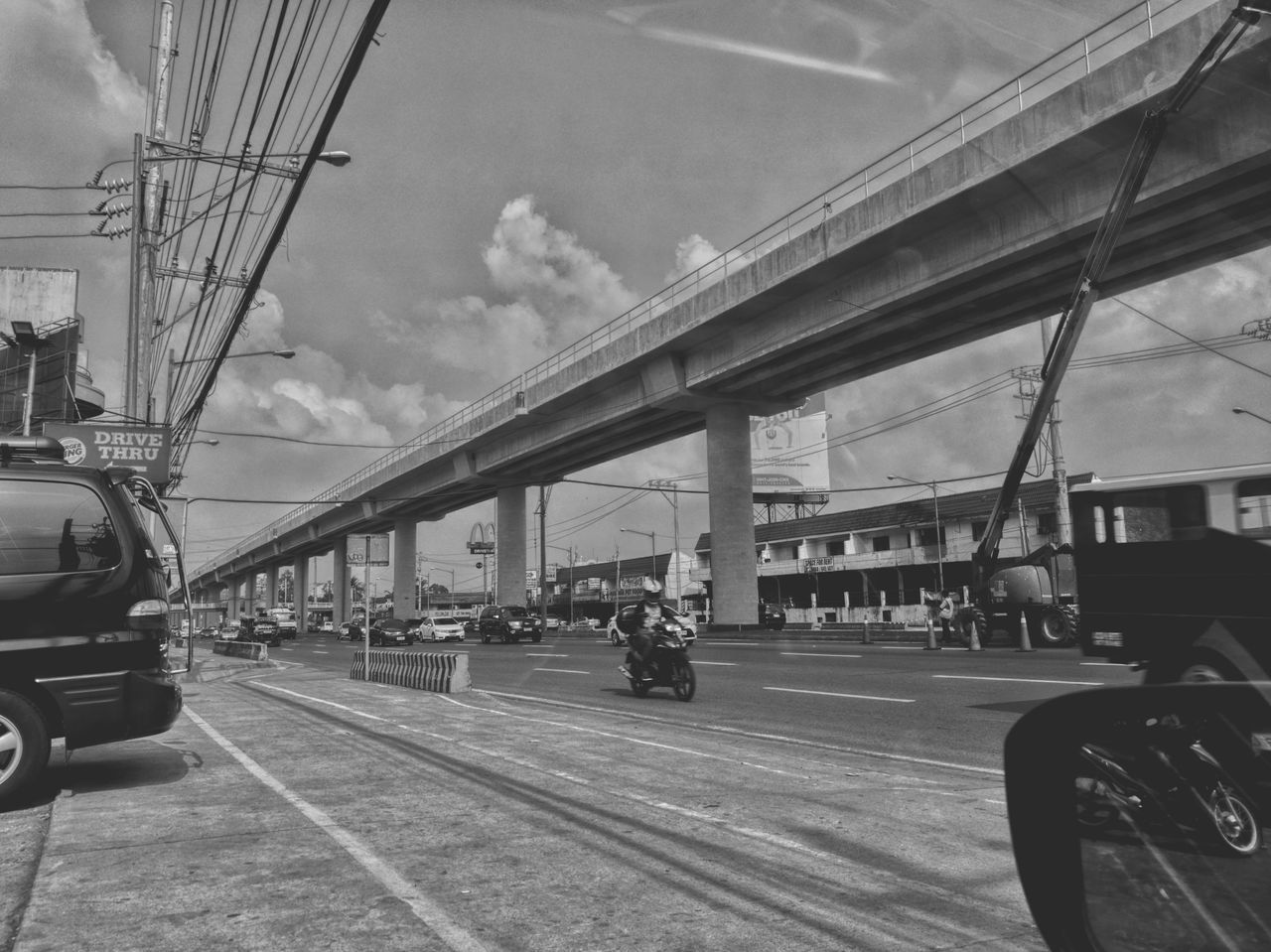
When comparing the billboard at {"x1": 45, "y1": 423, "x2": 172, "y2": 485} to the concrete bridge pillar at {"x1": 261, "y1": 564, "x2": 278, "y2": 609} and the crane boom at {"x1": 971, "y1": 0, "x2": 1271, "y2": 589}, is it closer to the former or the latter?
the crane boom at {"x1": 971, "y1": 0, "x2": 1271, "y2": 589}

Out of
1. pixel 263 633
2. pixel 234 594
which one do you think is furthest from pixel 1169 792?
pixel 234 594

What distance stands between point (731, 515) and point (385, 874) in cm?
2927

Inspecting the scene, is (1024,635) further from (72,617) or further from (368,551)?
(72,617)

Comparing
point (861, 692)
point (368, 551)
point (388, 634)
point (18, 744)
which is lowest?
point (388, 634)

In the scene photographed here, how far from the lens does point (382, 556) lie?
18.9 meters

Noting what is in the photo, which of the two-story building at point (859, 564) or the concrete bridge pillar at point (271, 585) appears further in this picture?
the concrete bridge pillar at point (271, 585)

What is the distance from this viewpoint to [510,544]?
170 feet

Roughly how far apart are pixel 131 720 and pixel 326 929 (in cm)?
310

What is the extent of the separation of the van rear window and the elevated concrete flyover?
6.11m

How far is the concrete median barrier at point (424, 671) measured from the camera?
14930 mm

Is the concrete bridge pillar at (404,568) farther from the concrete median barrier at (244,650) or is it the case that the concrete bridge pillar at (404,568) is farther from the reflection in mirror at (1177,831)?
the reflection in mirror at (1177,831)

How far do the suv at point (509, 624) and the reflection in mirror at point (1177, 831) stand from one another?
37.7 m

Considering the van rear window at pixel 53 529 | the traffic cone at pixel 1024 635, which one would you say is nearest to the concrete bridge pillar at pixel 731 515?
the traffic cone at pixel 1024 635

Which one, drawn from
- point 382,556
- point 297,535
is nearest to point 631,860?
point 382,556
